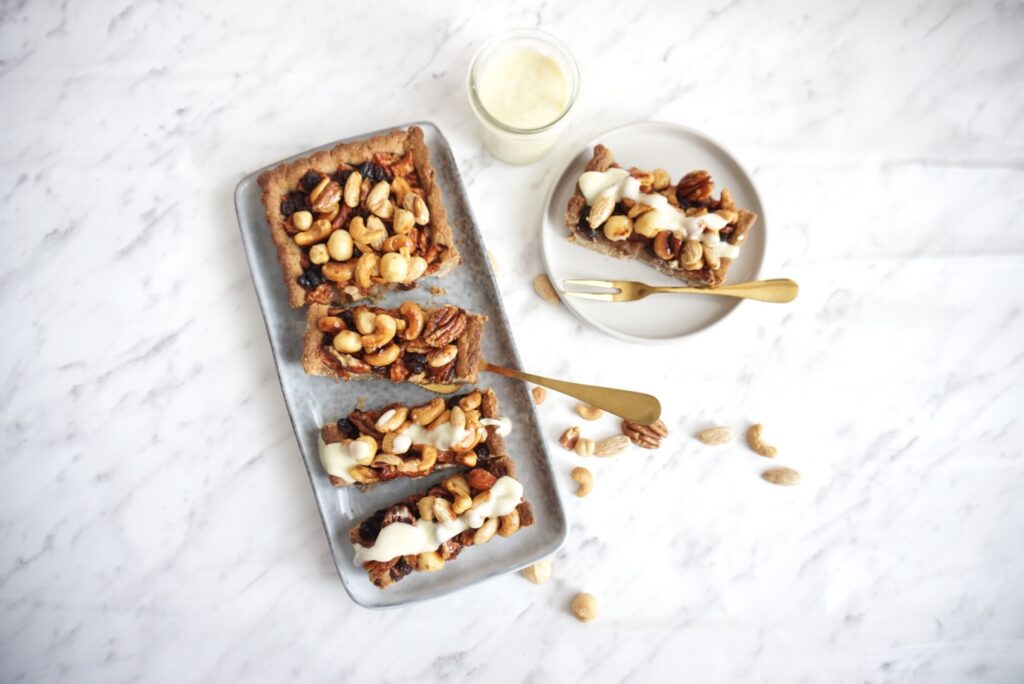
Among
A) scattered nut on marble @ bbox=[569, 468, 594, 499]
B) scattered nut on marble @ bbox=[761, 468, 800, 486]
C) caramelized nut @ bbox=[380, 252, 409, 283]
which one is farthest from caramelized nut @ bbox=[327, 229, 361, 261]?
scattered nut on marble @ bbox=[761, 468, 800, 486]

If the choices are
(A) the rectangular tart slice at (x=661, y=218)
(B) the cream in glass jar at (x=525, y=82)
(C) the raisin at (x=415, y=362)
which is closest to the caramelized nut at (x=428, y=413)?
(C) the raisin at (x=415, y=362)

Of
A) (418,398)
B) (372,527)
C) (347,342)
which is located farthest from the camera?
(418,398)

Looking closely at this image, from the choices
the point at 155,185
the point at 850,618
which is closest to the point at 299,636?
the point at 155,185

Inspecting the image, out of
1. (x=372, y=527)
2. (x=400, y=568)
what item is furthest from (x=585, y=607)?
(x=372, y=527)

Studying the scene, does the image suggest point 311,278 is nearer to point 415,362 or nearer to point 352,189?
point 352,189

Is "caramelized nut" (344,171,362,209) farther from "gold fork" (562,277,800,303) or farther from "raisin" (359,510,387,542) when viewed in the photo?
"raisin" (359,510,387,542)
